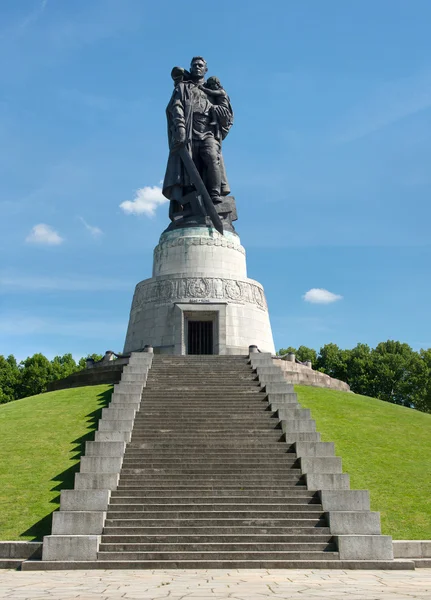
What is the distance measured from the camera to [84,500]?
14891 mm

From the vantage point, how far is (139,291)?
110 ft

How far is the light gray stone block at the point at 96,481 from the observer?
1559 centimetres

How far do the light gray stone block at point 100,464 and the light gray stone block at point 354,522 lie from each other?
5.18 meters

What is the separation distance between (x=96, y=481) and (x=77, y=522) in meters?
1.52

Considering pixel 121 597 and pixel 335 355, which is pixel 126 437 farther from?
pixel 335 355

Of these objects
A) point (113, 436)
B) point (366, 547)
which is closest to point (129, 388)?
point (113, 436)

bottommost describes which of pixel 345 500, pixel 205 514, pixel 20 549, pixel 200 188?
pixel 20 549

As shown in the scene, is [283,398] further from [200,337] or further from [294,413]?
[200,337]

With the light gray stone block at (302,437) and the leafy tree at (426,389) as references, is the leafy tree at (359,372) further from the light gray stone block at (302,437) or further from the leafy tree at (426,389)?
the light gray stone block at (302,437)

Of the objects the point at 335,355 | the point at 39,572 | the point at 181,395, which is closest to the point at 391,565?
the point at 39,572

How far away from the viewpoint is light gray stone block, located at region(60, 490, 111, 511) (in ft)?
48.6

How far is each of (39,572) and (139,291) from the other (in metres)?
21.3

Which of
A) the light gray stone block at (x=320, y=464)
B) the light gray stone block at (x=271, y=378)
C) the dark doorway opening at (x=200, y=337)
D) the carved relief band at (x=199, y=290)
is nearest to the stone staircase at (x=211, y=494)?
the light gray stone block at (x=320, y=464)

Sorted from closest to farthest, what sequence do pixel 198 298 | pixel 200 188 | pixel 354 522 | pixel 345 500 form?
1. pixel 354 522
2. pixel 345 500
3. pixel 198 298
4. pixel 200 188
